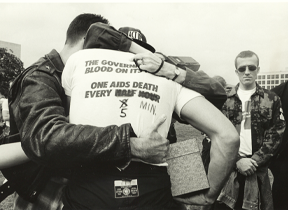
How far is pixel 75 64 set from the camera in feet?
4.87

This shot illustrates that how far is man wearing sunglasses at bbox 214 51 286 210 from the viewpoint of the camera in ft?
9.36

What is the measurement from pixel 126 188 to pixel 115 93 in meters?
0.43

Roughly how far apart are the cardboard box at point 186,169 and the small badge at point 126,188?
226 millimetres

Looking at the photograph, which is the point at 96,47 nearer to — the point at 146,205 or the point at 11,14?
the point at 146,205

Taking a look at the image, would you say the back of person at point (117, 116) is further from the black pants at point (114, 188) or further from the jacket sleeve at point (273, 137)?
the jacket sleeve at point (273, 137)

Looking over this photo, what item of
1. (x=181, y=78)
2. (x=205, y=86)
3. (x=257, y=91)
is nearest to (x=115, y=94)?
(x=181, y=78)

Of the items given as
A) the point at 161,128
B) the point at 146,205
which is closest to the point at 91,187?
the point at 146,205

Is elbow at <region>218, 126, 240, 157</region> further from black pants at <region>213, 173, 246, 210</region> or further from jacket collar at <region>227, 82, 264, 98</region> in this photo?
jacket collar at <region>227, 82, 264, 98</region>

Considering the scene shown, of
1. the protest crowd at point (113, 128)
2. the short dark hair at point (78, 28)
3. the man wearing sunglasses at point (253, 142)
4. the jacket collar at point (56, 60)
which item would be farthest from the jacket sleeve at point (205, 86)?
the man wearing sunglasses at point (253, 142)

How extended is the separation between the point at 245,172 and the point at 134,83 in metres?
1.92

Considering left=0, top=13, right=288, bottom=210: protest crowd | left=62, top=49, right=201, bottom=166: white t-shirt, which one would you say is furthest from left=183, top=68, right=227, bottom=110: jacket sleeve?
left=62, top=49, right=201, bottom=166: white t-shirt

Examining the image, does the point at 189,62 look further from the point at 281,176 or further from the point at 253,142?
the point at 281,176

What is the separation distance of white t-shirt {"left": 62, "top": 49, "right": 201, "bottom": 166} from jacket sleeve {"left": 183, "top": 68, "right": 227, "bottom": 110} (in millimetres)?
162

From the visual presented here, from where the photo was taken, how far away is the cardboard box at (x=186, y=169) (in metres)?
1.44
